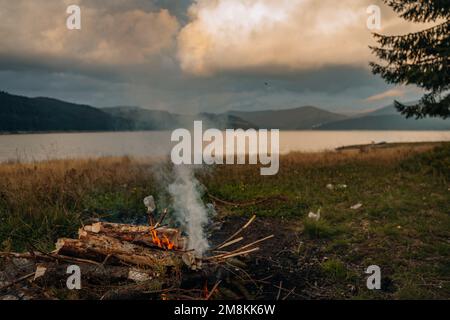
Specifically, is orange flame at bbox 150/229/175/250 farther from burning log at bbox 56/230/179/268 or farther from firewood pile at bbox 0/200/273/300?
burning log at bbox 56/230/179/268

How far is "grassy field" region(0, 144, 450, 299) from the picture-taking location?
4.66 m

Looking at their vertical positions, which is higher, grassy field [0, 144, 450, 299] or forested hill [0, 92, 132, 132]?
forested hill [0, 92, 132, 132]

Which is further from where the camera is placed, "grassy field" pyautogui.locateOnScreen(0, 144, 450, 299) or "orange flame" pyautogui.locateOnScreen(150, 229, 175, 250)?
"grassy field" pyautogui.locateOnScreen(0, 144, 450, 299)

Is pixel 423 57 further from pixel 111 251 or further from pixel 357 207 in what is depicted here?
pixel 111 251

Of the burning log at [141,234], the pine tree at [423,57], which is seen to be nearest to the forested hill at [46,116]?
the pine tree at [423,57]

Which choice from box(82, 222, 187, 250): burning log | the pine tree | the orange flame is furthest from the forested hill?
the orange flame

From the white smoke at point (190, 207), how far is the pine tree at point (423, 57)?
8992mm

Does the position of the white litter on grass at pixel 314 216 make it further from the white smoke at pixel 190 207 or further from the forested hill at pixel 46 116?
the forested hill at pixel 46 116

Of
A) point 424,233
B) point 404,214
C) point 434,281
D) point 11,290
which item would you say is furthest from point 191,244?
point 404,214

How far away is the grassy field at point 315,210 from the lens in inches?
184

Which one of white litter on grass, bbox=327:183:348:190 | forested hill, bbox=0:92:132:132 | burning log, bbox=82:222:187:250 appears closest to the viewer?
burning log, bbox=82:222:187:250

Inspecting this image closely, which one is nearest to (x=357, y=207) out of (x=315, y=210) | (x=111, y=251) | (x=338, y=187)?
(x=315, y=210)

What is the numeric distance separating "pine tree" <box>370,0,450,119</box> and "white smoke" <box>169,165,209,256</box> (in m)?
8.99
